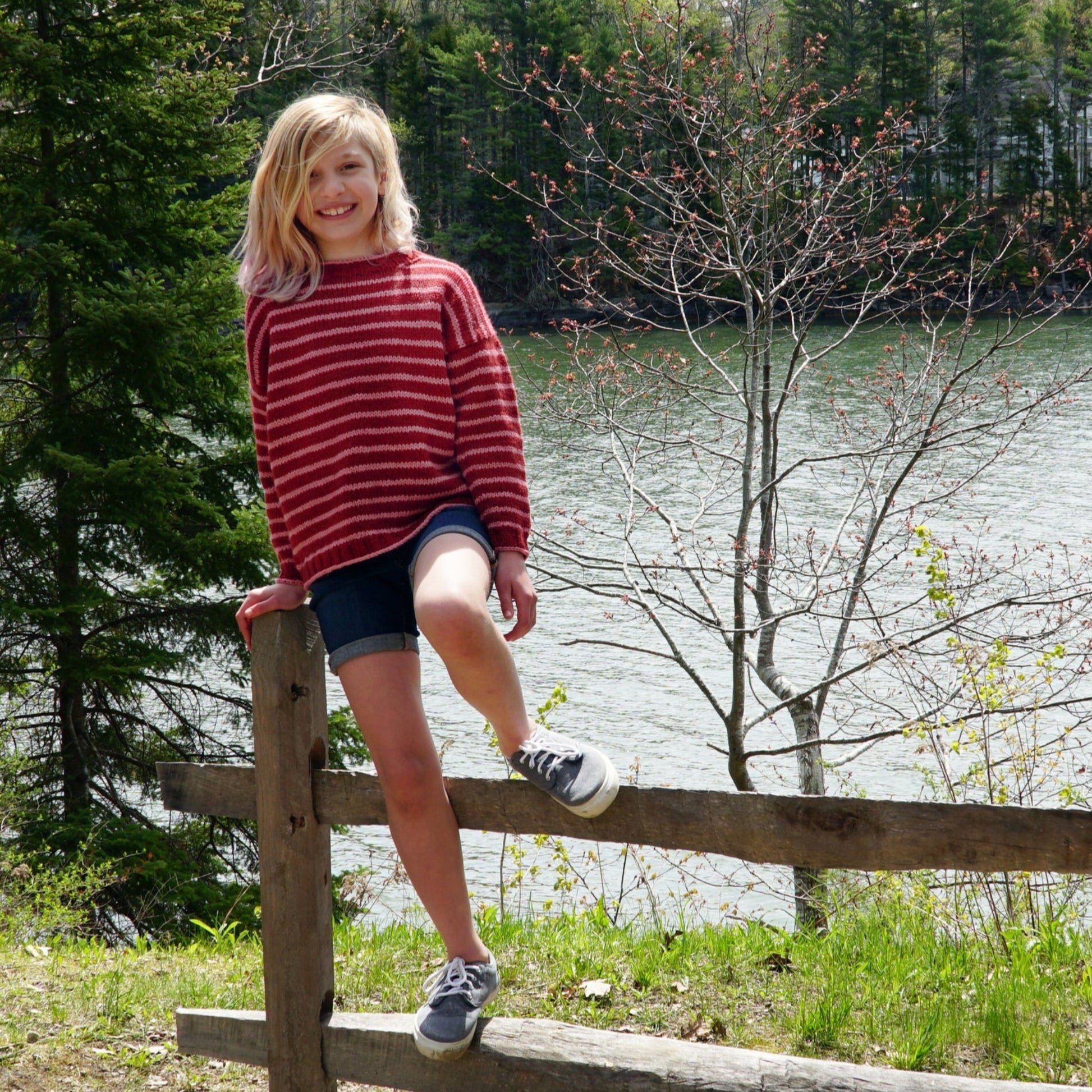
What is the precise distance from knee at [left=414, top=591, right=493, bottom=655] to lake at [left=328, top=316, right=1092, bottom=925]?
2576 millimetres

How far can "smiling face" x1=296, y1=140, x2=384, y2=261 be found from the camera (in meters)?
2.13

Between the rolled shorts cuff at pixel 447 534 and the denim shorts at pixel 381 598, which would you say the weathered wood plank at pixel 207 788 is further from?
the rolled shorts cuff at pixel 447 534

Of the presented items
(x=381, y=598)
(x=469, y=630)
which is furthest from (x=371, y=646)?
(x=469, y=630)

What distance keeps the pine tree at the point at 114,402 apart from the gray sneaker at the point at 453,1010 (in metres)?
4.24

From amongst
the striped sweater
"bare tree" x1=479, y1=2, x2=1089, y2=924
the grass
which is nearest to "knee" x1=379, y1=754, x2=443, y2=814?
the striped sweater

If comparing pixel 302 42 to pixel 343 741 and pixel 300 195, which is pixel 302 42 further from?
pixel 300 195

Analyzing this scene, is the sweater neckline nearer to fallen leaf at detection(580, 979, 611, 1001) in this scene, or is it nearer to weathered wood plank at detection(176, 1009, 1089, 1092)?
weathered wood plank at detection(176, 1009, 1089, 1092)

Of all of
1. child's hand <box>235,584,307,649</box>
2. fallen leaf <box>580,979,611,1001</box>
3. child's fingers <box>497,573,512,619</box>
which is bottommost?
fallen leaf <box>580,979,611,1001</box>

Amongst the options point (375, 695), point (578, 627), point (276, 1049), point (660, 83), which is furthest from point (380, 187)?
point (578, 627)

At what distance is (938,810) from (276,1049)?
4.31ft

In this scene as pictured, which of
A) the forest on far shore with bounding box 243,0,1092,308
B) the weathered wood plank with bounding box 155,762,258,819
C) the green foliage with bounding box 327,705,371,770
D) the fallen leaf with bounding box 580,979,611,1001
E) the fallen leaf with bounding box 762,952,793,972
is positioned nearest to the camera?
the weathered wood plank with bounding box 155,762,258,819

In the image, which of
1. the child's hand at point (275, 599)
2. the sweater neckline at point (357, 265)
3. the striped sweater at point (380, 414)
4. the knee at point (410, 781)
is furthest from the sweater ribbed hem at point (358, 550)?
the sweater neckline at point (357, 265)

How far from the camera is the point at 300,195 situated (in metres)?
2.13

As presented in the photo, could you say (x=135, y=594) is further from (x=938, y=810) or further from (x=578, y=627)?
(x=938, y=810)
